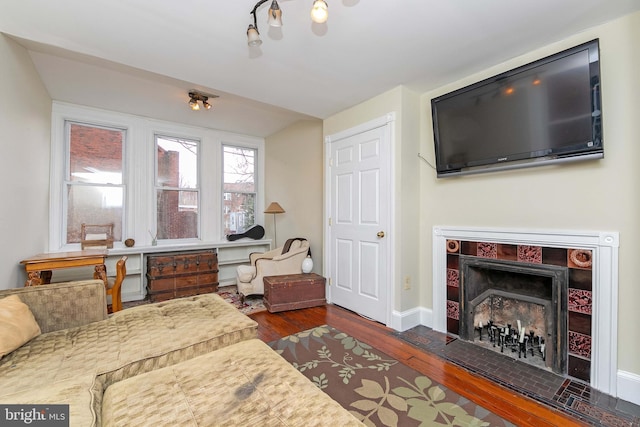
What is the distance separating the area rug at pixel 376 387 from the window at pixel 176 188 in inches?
113

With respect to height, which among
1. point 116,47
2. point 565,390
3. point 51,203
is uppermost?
point 116,47

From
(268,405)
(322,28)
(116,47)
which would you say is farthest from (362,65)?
(268,405)

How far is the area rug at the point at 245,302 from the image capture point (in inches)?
132

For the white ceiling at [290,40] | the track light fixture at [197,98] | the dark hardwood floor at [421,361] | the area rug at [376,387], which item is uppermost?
the track light fixture at [197,98]

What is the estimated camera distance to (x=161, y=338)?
5.10 feet

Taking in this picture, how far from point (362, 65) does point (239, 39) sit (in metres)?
1.01

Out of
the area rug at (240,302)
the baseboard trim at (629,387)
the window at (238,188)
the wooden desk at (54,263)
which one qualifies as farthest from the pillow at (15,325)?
the baseboard trim at (629,387)

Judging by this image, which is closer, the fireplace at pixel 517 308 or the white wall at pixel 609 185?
the white wall at pixel 609 185

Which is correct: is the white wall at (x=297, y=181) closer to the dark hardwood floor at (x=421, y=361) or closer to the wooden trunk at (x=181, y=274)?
the dark hardwood floor at (x=421, y=361)

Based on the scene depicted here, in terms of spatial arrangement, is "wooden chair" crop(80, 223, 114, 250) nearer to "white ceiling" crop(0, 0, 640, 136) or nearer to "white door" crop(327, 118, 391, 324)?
"white ceiling" crop(0, 0, 640, 136)

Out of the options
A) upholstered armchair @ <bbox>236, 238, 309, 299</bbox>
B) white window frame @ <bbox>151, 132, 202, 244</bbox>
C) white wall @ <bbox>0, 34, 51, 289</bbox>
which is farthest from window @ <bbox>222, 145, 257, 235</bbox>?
white wall @ <bbox>0, 34, 51, 289</bbox>

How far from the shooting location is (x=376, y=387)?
5.91ft

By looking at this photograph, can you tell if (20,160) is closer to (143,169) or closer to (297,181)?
(143,169)

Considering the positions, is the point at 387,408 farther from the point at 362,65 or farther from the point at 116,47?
the point at 116,47
